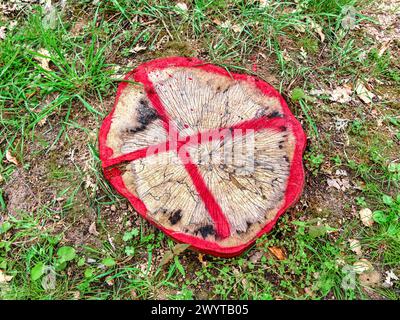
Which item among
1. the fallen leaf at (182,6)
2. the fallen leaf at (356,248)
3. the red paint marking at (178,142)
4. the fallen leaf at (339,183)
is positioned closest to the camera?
the red paint marking at (178,142)

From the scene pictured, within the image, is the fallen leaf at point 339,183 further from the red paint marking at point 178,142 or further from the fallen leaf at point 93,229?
the fallen leaf at point 93,229

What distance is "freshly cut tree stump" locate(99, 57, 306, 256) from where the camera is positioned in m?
2.19

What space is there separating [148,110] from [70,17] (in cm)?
132

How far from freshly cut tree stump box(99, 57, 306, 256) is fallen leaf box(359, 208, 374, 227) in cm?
59

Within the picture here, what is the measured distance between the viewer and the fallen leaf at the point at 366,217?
98.7 inches

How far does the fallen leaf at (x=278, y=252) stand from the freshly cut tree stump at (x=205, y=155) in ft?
0.85

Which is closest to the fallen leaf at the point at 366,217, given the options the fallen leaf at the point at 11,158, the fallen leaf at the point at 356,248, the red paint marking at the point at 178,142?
the fallen leaf at the point at 356,248

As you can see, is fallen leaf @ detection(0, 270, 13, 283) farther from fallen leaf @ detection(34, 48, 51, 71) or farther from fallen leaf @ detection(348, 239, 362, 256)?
fallen leaf @ detection(348, 239, 362, 256)

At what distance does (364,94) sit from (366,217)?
1.00 metres

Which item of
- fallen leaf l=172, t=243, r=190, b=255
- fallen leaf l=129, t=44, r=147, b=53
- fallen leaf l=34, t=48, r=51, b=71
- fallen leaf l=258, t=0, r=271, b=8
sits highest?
fallen leaf l=34, t=48, r=51, b=71

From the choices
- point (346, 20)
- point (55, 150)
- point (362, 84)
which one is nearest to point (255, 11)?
point (346, 20)

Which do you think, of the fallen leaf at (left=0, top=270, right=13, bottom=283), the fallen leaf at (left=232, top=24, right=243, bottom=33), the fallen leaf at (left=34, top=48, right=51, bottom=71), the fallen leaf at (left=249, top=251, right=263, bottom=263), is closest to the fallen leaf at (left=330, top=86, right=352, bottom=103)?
the fallen leaf at (left=232, top=24, right=243, bottom=33)

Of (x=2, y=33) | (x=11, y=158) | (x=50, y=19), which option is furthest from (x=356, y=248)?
(x=2, y=33)

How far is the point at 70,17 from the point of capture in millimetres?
3100
